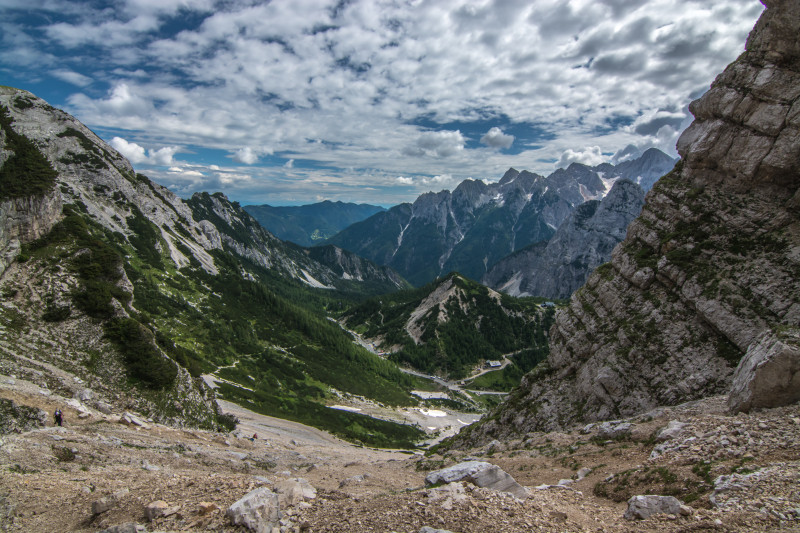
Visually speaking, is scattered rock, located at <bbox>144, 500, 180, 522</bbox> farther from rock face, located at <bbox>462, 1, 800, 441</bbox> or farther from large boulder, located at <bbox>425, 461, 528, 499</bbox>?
rock face, located at <bbox>462, 1, 800, 441</bbox>

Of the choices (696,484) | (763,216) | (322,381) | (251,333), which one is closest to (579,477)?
(696,484)

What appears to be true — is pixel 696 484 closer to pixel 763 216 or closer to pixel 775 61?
pixel 763 216

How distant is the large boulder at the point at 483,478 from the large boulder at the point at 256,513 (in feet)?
28.0

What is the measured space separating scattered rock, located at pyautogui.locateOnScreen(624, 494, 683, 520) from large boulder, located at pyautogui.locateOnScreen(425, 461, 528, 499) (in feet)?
13.6

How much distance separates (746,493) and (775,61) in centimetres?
4919

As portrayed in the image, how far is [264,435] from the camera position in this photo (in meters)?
56.6

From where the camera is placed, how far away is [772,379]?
19.9 metres

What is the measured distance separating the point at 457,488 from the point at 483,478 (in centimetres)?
261

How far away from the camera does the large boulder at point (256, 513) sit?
40.7ft

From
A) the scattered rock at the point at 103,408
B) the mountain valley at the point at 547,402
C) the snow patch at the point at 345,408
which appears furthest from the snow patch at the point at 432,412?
the scattered rock at the point at 103,408

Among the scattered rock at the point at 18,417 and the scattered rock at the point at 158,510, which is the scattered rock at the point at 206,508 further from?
the scattered rock at the point at 18,417

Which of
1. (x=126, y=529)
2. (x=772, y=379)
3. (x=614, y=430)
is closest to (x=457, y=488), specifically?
(x=126, y=529)

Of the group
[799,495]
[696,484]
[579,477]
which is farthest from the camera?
[579,477]

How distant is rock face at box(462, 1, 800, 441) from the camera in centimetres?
3419
